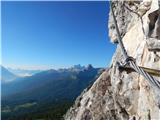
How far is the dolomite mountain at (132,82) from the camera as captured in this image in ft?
48.5

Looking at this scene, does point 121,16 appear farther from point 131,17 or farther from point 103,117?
point 103,117

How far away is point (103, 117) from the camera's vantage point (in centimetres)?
2677

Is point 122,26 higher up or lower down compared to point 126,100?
higher up

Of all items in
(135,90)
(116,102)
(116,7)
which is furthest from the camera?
(116,7)

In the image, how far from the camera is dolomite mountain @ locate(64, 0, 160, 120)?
48.5 ft

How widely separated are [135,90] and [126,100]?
2150 mm

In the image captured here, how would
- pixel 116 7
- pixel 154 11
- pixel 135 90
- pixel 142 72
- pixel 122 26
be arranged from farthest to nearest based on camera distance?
pixel 116 7 → pixel 122 26 → pixel 135 90 → pixel 154 11 → pixel 142 72

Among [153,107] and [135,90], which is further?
[135,90]

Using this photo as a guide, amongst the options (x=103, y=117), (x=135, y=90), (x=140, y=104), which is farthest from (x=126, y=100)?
(x=103, y=117)

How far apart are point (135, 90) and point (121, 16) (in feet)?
39.5

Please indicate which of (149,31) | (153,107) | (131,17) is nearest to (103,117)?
(131,17)

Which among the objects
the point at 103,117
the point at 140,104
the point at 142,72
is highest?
the point at 142,72

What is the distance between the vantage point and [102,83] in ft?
94.2

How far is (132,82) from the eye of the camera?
1992 centimetres
